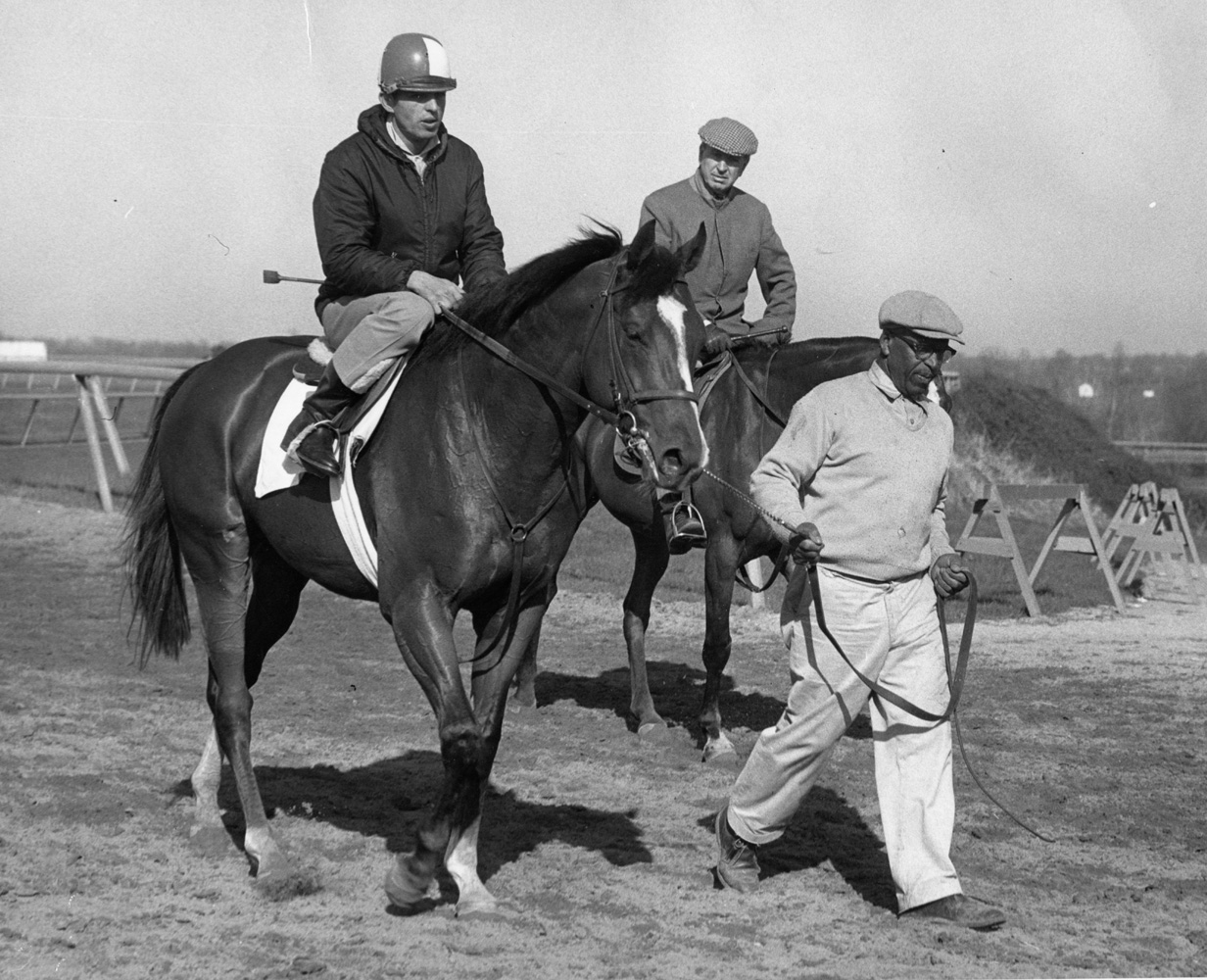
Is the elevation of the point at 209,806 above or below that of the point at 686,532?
below

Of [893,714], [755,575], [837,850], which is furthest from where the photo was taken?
[755,575]

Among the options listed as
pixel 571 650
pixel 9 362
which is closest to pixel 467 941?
pixel 571 650

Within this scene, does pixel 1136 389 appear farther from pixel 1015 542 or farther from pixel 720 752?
pixel 720 752

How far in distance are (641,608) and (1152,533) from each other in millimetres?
8161

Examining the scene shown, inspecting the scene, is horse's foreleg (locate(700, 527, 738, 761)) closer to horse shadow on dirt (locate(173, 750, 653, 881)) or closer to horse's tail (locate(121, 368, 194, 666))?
horse shadow on dirt (locate(173, 750, 653, 881))

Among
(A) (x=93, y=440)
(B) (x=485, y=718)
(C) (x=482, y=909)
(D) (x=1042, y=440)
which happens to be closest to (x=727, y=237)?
(B) (x=485, y=718)

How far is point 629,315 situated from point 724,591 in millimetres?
3518

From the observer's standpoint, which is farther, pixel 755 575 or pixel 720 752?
pixel 755 575

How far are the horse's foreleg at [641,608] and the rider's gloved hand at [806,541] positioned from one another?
3.77 meters

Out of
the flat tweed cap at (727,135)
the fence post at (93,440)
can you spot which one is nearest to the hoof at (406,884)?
the flat tweed cap at (727,135)

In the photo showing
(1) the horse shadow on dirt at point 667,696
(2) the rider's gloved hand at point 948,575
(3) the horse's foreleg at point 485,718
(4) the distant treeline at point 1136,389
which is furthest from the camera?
(4) the distant treeline at point 1136,389

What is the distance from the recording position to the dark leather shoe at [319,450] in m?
5.79

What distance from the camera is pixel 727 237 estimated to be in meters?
9.05

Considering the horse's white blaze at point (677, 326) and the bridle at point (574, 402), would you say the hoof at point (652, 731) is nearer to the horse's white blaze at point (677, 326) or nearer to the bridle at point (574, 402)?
the bridle at point (574, 402)
